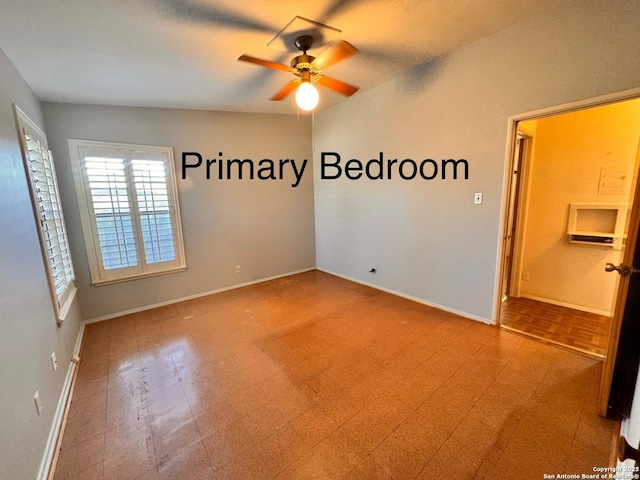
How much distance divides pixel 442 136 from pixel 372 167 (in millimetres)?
997

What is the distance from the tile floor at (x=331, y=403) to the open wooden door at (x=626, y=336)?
170 mm

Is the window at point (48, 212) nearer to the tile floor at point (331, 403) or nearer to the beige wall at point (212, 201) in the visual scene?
the beige wall at point (212, 201)

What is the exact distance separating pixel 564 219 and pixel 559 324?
1.23m

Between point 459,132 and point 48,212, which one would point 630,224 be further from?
point 48,212

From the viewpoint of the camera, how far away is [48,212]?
224 cm

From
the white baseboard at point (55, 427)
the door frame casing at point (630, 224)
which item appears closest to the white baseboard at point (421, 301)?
the door frame casing at point (630, 224)

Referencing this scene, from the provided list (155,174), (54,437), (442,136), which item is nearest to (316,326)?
(54,437)

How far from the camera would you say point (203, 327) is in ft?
9.69

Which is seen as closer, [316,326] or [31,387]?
[31,387]

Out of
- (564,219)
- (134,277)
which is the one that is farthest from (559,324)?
(134,277)

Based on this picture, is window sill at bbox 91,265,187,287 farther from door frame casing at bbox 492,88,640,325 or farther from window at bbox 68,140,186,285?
door frame casing at bbox 492,88,640,325

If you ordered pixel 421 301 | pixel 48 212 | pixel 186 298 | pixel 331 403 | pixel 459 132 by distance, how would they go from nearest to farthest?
pixel 331 403 < pixel 48 212 < pixel 459 132 < pixel 421 301 < pixel 186 298

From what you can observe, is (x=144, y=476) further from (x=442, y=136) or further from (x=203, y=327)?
(x=442, y=136)

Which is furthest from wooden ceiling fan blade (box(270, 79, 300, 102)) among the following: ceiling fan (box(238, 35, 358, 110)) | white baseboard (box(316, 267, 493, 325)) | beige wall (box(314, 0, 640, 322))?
white baseboard (box(316, 267, 493, 325))
